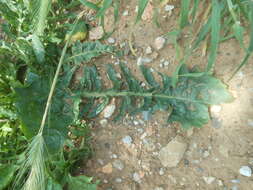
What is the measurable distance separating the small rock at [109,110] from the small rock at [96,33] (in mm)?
303

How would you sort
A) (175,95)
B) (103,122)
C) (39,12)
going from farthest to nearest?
(103,122) → (175,95) → (39,12)

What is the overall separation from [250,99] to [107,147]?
0.54 meters

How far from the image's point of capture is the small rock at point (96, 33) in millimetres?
1317

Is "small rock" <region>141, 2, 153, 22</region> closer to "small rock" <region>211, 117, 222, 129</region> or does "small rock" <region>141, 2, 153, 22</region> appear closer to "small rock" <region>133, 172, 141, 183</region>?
"small rock" <region>211, 117, 222, 129</region>

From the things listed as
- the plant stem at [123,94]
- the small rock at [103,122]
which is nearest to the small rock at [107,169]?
the small rock at [103,122]

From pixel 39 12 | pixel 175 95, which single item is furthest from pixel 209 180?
pixel 39 12

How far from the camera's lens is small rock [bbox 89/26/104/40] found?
1.32m

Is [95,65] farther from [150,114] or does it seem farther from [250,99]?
[250,99]

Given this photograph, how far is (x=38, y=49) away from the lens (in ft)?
3.94

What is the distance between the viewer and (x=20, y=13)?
1266 mm

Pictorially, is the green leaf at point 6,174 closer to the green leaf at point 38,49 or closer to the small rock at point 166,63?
the green leaf at point 38,49

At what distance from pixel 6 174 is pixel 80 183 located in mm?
266

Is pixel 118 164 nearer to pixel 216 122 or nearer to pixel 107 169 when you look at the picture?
pixel 107 169

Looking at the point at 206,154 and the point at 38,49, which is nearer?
the point at 206,154
